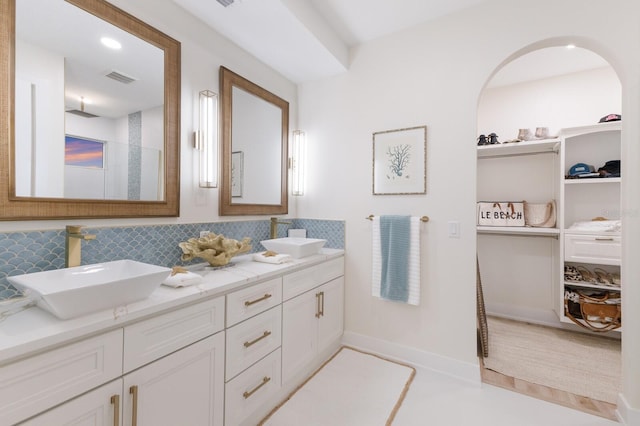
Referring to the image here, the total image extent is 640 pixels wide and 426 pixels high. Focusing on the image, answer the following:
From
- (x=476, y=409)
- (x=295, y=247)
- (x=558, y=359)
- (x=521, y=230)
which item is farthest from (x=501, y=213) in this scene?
(x=295, y=247)

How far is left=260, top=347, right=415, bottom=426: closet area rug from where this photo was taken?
168 centimetres

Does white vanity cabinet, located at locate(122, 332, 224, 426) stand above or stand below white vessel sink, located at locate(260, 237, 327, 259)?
below

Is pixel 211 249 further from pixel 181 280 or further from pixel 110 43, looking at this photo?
pixel 110 43

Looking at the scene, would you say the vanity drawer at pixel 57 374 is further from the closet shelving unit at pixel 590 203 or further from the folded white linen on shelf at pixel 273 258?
the closet shelving unit at pixel 590 203

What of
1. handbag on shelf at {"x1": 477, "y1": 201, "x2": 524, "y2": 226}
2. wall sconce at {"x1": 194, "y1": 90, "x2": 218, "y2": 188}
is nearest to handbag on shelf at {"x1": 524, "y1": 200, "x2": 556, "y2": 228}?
handbag on shelf at {"x1": 477, "y1": 201, "x2": 524, "y2": 226}

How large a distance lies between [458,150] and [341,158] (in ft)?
3.23

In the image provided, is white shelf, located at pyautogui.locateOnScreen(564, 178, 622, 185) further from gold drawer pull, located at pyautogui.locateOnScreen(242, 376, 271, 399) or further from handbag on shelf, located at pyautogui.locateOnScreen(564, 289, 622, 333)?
gold drawer pull, located at pyautogui.locateOnScreen(242, 376, 271, 399)

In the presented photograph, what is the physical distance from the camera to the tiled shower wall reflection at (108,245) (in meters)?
1.17

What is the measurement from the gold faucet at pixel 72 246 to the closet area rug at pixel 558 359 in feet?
9.50

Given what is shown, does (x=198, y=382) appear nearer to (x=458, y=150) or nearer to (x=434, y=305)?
(x=434, y=305)

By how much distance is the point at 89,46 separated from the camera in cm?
140

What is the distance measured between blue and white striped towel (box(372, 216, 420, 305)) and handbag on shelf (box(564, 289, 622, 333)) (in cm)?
175

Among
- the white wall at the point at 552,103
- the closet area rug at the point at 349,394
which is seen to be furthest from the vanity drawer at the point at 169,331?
the white wall at the point at 552,103

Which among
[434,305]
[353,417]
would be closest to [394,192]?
[434,305]
